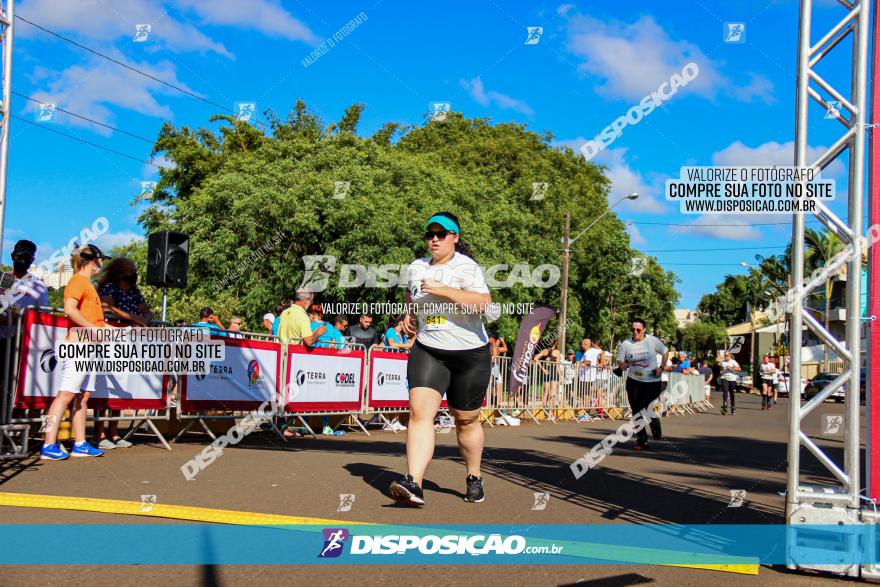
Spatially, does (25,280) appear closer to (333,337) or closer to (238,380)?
(238,380)

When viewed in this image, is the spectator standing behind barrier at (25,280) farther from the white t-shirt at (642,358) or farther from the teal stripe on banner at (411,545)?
the white t-shirt at (642,358)

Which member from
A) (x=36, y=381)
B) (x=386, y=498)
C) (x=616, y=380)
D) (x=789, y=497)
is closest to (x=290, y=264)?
(x=616, y=380)

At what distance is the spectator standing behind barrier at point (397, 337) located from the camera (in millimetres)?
14038

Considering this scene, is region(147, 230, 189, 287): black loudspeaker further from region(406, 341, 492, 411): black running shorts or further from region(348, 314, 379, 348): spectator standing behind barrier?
region(406, 341, 492, 411): black running shorts

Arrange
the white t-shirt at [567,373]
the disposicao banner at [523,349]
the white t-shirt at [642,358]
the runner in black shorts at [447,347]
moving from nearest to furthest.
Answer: the runner in black shorts at [447,347], the white t-shirt at [642,358], the disposicao banner at [523,349], the white t-shirt at [567,373]

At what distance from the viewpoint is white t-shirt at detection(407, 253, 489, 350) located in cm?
582

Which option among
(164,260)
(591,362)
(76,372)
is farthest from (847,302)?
(591,362)

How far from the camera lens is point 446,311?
19.2 ft

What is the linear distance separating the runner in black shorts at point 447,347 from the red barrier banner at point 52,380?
3.74m

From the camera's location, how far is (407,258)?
27422 millimetres

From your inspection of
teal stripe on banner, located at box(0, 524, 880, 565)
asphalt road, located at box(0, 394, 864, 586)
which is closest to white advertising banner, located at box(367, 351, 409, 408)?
asphalt road, located at box(0, 394, 864, 586)

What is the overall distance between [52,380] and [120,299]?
114 centimetres

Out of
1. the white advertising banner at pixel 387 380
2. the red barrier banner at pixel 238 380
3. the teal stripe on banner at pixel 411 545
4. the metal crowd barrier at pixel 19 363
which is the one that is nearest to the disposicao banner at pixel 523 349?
the white advertising banner at pixel 387 380

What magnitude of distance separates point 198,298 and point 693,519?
2538 centimetres
